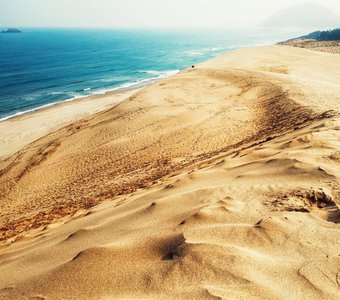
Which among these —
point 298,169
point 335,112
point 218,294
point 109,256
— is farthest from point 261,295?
point 335,112

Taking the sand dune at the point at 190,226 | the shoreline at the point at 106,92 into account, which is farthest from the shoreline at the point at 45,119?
the sand dune at the point at 190,226

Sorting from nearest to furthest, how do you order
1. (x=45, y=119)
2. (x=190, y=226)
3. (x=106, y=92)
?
(x=190, y=226)
(x=45, y=119)
(x=106, y=92)

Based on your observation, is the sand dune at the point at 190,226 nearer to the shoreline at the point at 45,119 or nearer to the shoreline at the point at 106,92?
the shoreline at the point at 45,119

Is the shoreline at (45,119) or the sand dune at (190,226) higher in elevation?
the sand dune at (190,226)

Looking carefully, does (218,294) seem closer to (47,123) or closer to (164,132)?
(164,132)

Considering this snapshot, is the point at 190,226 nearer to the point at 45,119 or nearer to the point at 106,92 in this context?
the point at 45,119

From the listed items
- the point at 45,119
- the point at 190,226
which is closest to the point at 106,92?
the point at 45,119

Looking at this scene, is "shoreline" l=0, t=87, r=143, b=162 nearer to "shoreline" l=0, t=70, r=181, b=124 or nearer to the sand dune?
"shoreline" l=0, t=70, r=181, b=124

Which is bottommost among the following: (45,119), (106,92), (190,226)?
(45,119)

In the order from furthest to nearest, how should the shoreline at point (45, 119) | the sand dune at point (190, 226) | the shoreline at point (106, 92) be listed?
the shoreline at point (106, 92), the shoreline at point (45, 119), the sand dune at point (190, 226)

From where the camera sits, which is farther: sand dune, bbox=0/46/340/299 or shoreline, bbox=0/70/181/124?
shoreline, bbox=0/70/181/124

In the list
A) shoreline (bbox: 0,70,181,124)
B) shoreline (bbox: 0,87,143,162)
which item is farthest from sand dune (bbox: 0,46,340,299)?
shoreline (bbox: 0,70,181,124)
